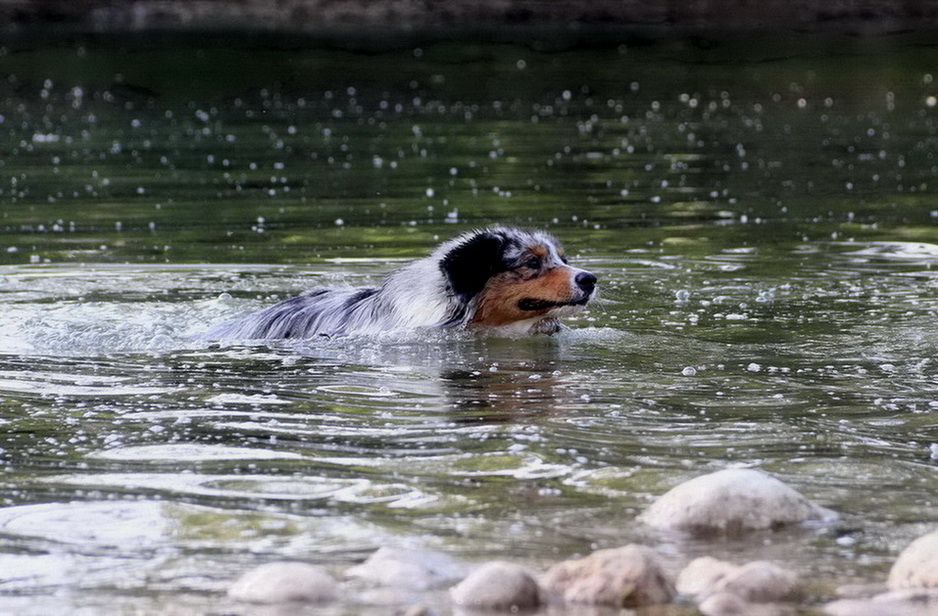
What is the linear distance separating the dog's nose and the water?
345 mm

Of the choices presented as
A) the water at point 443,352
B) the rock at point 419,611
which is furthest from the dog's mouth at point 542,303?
the rock at point 419,611

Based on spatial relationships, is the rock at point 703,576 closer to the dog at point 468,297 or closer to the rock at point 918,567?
the rock at point 918,567

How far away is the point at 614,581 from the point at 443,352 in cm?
500

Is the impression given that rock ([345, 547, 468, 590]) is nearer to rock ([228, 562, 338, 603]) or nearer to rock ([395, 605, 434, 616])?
rock ([228, 562, 338, 603])

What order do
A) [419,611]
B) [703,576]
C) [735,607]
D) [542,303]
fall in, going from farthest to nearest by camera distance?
[542,303], [703,576], [735,607], [419,611]

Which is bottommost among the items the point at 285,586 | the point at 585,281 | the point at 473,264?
the point at 285,586

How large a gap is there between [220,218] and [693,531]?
36.6 feet

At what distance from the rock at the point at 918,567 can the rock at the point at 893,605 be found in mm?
36

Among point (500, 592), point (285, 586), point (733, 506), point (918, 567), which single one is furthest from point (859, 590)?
point (285, 586)

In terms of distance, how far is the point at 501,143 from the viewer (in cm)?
2308

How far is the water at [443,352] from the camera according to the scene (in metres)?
6.04

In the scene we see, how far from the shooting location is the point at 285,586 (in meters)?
5.14

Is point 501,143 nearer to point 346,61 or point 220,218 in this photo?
point 220,218

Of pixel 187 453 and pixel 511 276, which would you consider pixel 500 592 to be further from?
pixel 511 276
